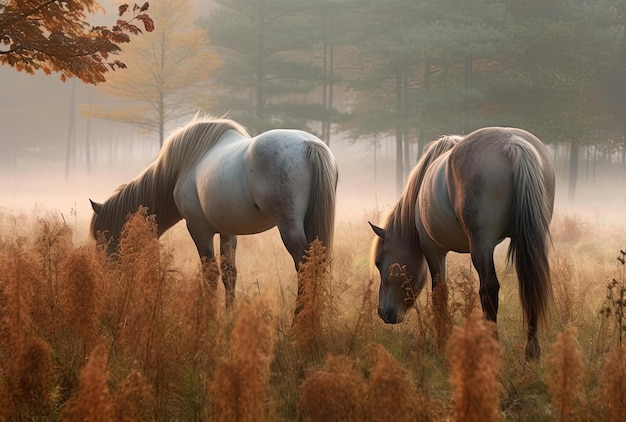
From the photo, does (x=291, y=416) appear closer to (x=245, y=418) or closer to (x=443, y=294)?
(x=245, y=418)

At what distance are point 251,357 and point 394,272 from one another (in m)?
3.06

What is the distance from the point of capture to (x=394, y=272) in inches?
189

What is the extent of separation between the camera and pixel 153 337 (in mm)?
2695

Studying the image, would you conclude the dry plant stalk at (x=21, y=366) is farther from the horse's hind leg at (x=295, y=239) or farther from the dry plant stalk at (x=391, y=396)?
the horse's hind leg at (x=295, y=239)

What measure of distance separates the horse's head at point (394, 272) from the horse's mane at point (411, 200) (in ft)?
0.17

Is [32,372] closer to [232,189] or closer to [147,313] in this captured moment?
[147,313]

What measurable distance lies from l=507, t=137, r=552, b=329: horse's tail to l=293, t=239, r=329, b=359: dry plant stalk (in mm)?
1237

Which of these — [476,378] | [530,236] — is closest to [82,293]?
[476,378]

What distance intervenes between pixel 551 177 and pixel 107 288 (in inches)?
123

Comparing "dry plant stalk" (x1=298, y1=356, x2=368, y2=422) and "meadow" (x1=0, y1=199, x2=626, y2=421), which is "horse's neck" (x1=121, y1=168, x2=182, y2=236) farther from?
"dry plant stalk" (x1=298, y1=356, x2=368, y2=422)

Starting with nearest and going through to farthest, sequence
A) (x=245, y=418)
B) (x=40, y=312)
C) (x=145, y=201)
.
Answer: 1. (x=245, y=418)
2. (x=40, y=312)
3. (x=145, y=201)

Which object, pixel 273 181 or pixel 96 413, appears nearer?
pixel 96 413

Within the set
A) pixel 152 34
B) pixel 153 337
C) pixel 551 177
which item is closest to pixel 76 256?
pixel 153 337

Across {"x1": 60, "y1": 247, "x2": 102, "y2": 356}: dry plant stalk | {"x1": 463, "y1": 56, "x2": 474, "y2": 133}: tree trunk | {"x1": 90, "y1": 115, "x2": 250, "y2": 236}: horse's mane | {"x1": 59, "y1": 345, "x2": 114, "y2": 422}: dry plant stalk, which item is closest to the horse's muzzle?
{"x1": 90, "y1": 115, "x2": 250, "y2": 236}: horse's mane
